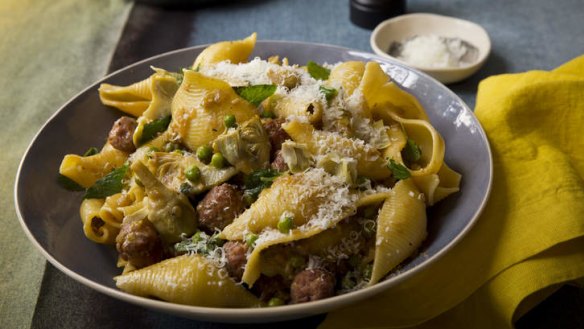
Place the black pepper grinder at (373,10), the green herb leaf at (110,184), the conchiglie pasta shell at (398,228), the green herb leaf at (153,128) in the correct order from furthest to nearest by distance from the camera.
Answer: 1. the black pepper grinder at (373,10)
2. the green herb leaf at (153,128)
3. the green herb leaf at (110,184)
4. the conchiglie pasta shell at (398,228)

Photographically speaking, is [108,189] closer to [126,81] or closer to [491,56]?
[126,81]

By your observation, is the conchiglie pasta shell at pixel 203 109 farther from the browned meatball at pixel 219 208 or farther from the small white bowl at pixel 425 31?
the small white bowl at pixel 425 31

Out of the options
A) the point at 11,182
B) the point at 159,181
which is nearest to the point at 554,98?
the point at 159,181

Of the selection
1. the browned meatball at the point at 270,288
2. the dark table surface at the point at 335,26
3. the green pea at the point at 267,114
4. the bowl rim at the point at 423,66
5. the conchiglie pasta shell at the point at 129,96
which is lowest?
the dark table surface at the point at 335,26

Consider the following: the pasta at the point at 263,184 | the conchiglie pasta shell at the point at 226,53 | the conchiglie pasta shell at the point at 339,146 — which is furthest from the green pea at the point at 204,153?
the conchiglie pasta shell at the point at 226,53

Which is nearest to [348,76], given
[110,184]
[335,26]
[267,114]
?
[267,114]

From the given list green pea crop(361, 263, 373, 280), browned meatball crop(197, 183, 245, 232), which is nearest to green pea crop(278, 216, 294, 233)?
browned meatball crop(197, 183, 245, 232)
